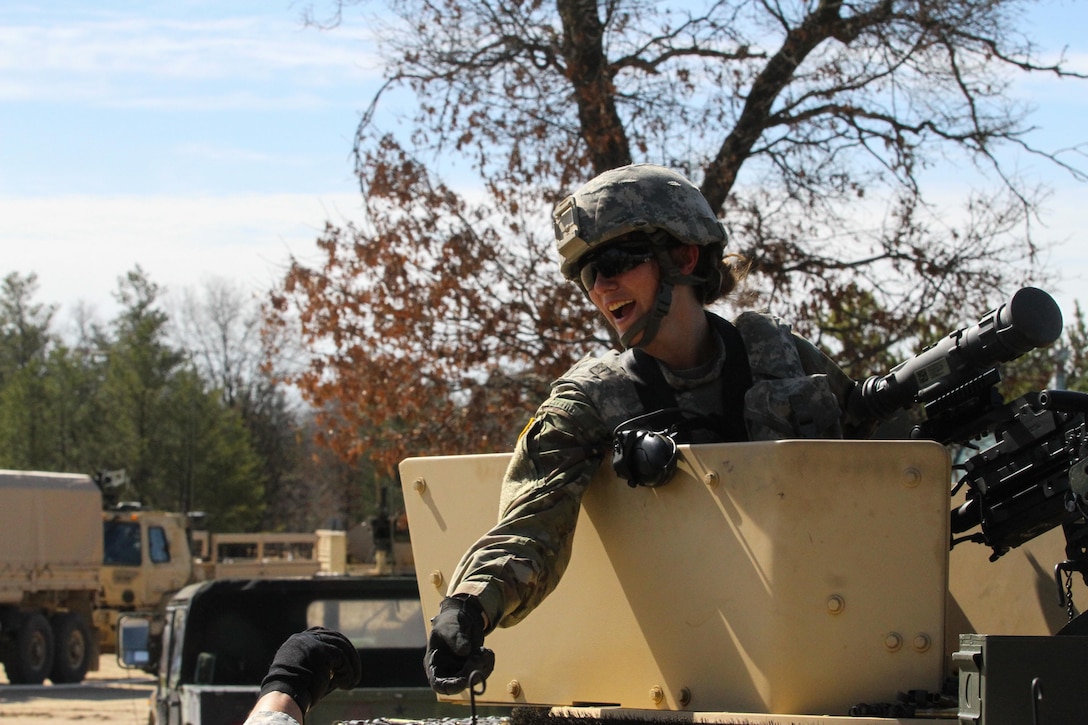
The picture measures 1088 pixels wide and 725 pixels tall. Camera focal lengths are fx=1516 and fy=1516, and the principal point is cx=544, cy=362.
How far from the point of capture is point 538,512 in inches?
129

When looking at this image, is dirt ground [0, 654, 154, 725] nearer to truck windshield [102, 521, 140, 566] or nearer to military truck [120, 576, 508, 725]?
truck windshield [102, 521, 140, 566]

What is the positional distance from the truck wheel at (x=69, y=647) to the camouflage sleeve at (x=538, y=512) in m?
18.7

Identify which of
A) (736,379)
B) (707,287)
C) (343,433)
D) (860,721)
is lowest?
(860,721)

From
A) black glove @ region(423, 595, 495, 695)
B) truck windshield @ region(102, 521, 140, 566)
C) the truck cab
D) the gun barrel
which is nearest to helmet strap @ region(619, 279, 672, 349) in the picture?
the gun barrel

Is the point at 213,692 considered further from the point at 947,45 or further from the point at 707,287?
the point at 947,45

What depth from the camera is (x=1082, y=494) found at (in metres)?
2.86

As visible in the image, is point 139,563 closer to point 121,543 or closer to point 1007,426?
point 121,543

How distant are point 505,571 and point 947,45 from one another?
9852 mm

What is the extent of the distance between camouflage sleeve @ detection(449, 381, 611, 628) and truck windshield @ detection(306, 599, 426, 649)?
404 centimetres

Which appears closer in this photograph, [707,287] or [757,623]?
[757,623]

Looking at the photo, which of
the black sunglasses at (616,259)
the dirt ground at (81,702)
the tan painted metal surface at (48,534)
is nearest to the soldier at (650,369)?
the black sunglasses at (616,259)

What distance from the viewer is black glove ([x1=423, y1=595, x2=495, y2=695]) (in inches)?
109

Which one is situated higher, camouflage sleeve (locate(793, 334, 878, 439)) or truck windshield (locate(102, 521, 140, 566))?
truck windshield (locate(102, 521, 140, 566))

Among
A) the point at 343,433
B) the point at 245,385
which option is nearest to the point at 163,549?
the point at 343,433
